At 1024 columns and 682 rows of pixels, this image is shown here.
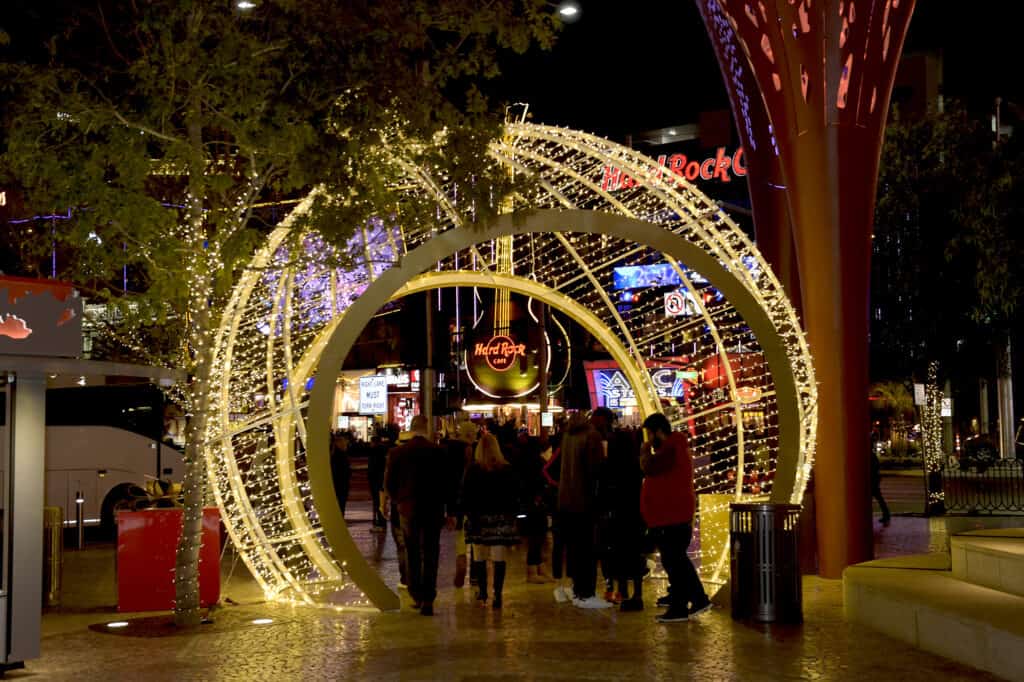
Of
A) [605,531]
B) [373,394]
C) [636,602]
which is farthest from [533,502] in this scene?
[373,394]

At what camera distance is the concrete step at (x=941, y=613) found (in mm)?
7832

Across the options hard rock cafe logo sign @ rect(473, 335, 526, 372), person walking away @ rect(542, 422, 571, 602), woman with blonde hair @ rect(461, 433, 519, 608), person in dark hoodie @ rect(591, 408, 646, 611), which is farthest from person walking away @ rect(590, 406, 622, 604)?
hard rock cafe logo sign @ rect(473, 335, 526, 372)

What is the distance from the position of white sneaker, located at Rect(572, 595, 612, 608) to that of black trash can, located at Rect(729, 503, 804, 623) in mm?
1271

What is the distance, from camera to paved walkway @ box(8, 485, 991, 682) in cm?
808

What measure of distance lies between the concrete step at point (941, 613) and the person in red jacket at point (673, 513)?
1.40m

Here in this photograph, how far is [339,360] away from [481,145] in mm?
2252

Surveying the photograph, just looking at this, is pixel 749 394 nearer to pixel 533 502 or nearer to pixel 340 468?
pixel 533 502

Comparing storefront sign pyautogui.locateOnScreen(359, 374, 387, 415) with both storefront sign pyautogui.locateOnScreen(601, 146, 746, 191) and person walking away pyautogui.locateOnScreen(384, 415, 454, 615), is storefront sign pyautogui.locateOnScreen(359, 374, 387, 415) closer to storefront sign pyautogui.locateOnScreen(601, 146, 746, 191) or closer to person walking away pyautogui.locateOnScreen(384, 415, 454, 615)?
storefront sign pyautogui.locateOnScreen(601, 146, 746, 191)

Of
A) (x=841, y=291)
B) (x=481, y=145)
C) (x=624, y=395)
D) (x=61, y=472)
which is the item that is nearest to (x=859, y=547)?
(x=841, y=291)

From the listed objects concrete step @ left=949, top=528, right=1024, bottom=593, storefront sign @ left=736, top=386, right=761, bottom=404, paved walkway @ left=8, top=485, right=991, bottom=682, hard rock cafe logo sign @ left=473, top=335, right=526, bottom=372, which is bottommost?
paved walkway @ left=8, top=485, right=991, bottom=682

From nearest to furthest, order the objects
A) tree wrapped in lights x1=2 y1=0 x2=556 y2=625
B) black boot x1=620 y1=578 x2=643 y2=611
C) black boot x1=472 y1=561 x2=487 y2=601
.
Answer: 1. tree wrapped in lights x1=2 y1=0 x2=556 y2=625
2. black boot x1=620 y1=578 x2=643 y2=611
3. black boot x1=472 y1=561 x2=487 y2=601

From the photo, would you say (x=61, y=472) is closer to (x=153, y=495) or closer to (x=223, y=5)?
(x=153, y=495)

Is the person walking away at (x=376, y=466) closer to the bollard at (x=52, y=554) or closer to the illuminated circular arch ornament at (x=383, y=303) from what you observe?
the illuminated circular arch ornament at (x=383, y=303)

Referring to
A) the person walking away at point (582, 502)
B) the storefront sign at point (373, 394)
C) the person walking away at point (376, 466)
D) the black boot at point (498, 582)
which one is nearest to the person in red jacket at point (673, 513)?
the person walking away at point (582, 502)
